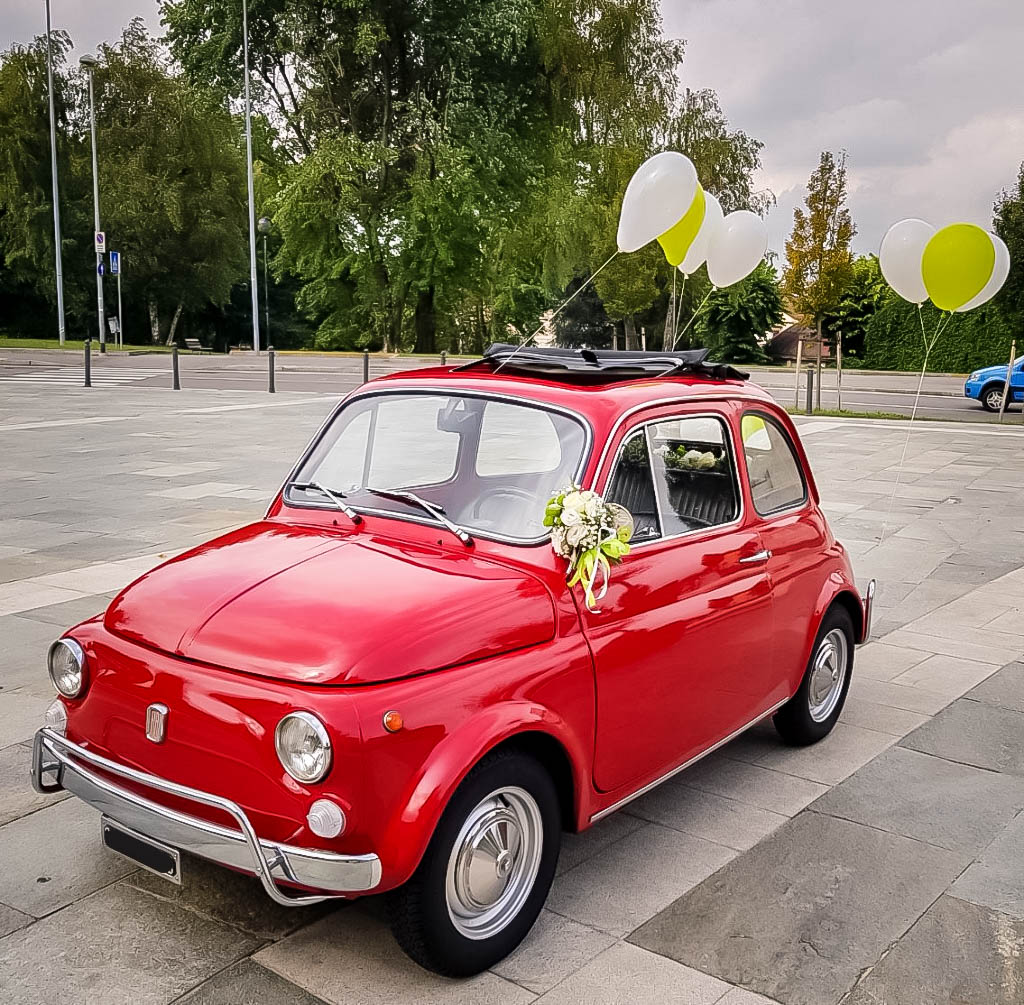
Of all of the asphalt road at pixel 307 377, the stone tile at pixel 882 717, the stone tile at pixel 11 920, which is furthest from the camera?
the asphalt road at pixel 307 377

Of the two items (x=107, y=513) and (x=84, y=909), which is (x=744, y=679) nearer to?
(x=84, y=909)

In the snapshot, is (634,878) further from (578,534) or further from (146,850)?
(146,850)

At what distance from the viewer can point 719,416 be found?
4547mm

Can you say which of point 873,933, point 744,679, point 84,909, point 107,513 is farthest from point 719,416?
point 107,513

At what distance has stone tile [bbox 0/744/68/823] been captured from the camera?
13.8ft

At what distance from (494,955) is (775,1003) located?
83 centimetres

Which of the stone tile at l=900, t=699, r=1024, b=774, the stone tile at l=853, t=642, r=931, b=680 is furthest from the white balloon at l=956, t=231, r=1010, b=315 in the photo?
the stone tile at l=900, t=699, r=1024, b=774

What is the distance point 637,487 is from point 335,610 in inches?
53.3

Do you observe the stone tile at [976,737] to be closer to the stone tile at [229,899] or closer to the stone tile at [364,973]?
the stone tile at [364,973]

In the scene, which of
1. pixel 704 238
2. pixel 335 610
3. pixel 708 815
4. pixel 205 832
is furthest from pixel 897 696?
pixel 704 238

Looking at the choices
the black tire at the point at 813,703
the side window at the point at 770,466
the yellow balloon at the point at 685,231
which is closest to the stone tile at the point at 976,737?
the black tire at the point at 813,703

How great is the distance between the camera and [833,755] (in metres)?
5.01

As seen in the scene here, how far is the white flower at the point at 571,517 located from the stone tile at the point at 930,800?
71.8 inches

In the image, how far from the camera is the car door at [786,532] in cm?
459
